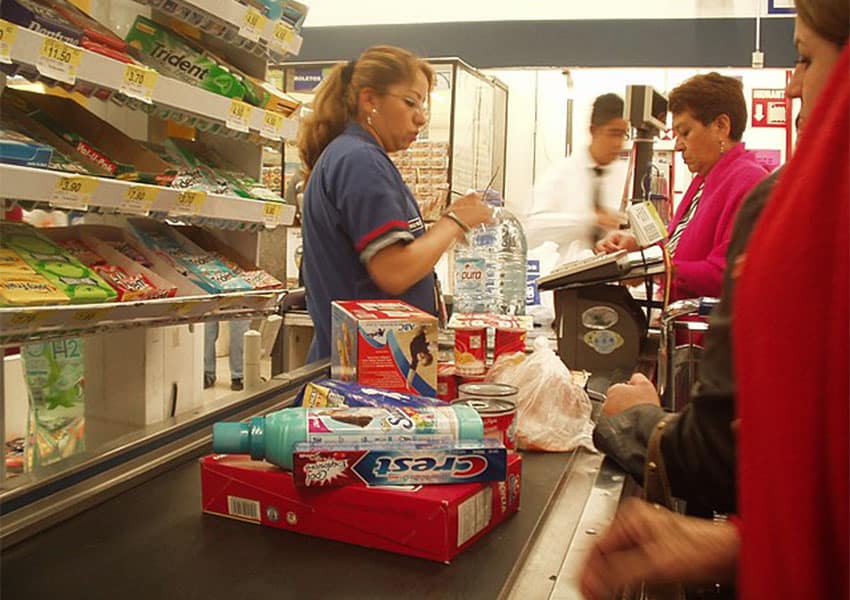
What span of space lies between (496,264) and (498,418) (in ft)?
8.20

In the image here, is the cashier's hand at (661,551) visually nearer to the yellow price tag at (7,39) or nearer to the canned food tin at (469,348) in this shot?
the canned food tin at (469,348)

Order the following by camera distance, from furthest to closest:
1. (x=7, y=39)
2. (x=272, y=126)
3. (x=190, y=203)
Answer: (x=272, y=126), (x=190, y=203), (x=7, y=39)

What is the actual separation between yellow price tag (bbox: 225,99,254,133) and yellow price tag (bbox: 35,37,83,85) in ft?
1.90

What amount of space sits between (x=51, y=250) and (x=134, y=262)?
24 cm

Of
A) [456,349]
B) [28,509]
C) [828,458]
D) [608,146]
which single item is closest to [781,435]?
[828,458]

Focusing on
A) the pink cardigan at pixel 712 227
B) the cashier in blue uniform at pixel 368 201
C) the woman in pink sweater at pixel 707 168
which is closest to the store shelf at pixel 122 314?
the cashier in blue uniform at pixel 368 201

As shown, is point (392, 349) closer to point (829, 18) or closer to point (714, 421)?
point (714, 421)

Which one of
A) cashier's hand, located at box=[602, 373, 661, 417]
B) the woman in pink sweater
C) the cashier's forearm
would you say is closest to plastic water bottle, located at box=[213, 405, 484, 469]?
cashier's hand, located at box=[602, 373, 661, 417]

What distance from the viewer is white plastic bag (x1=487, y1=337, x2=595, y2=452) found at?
1.57m

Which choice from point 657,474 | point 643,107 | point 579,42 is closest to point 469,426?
point 657,474

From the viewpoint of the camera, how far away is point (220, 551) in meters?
1.09

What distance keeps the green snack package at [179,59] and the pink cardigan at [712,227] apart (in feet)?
4.78

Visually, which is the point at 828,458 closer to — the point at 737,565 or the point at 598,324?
the point at 737,565

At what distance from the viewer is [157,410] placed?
8.05ft
